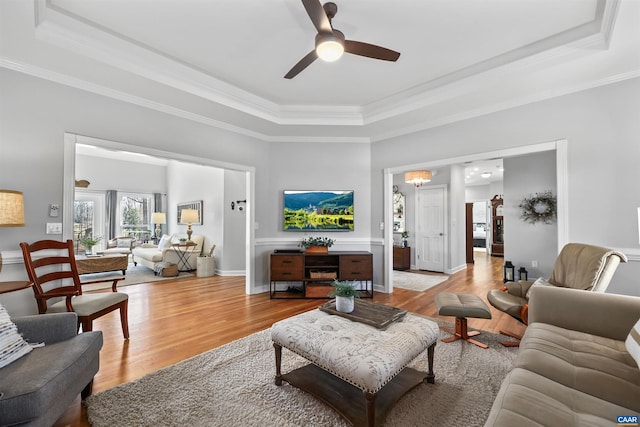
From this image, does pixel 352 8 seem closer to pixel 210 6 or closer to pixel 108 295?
pixel 210 6

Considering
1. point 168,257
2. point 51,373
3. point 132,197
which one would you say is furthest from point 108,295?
point 132,197

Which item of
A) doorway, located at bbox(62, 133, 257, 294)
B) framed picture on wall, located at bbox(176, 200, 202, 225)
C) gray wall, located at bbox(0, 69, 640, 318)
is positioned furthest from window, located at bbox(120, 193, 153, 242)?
gray wall, located at bbox(0, 69, 640, 318)

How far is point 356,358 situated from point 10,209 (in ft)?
9.52

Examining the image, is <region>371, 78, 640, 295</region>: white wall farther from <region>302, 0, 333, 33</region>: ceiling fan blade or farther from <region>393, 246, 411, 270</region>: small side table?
<region>393, 246, 411, 270</region>: small side table

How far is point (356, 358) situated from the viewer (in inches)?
66.2

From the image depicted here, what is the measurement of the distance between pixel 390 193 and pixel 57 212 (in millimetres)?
4443

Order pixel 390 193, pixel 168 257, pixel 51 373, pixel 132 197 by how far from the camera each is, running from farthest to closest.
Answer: pixel 132 197 < pixel 168 257 < pixel 390 193 < pixel 51 373

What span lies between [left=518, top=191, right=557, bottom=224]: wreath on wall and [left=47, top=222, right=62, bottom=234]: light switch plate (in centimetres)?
701

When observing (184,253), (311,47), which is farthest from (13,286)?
(184,253)

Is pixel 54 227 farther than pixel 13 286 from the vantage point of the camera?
Yes

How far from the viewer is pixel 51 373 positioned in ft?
4.83

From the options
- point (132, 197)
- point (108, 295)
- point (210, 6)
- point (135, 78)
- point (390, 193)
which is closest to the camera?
point (210, 6)

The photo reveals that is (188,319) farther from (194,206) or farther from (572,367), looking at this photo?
(194,206)

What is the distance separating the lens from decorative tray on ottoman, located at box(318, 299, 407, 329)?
2.12 meters
